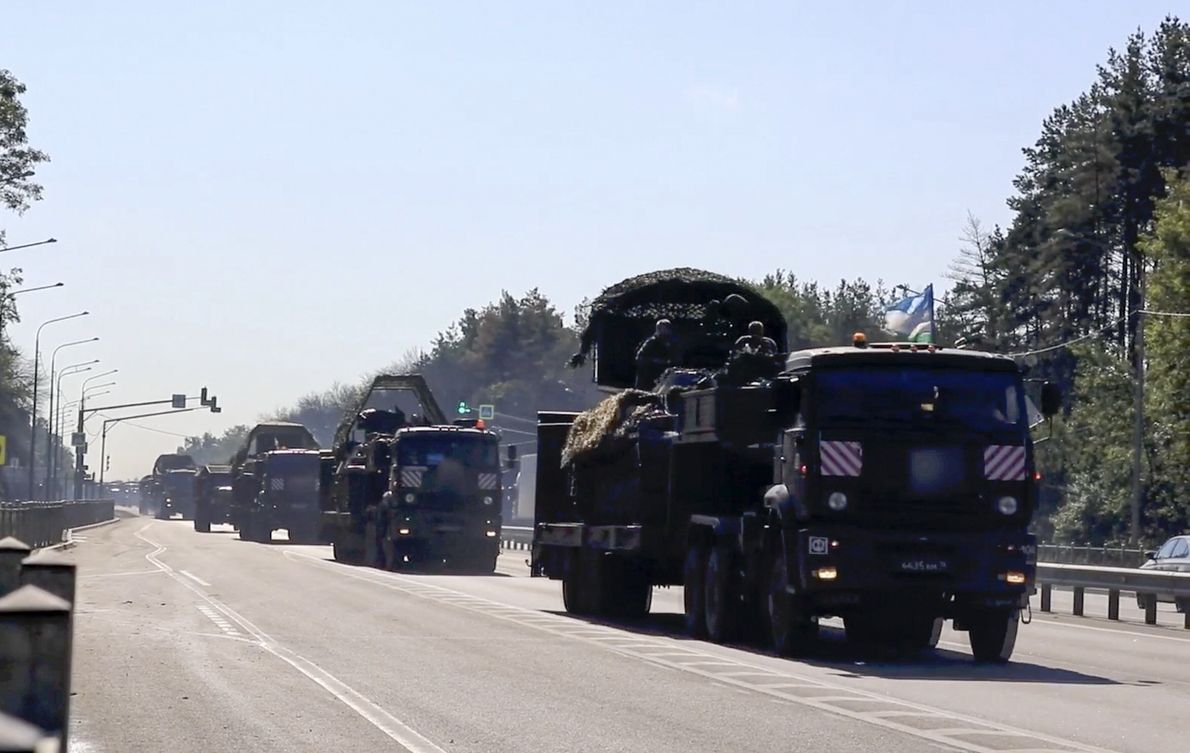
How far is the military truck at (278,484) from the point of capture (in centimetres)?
6166

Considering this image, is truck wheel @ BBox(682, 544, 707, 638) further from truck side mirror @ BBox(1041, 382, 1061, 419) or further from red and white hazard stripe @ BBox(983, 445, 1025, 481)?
truck side mirror @ BBox(1041, 382, 1061, 419)

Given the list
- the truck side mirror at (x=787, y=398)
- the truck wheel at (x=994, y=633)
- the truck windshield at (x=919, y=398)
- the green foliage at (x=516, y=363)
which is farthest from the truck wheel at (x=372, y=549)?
the green foliage at (x=516, y=363)

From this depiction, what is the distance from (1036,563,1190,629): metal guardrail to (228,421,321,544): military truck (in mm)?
31276

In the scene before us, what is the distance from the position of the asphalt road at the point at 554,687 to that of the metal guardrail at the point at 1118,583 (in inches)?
43.3

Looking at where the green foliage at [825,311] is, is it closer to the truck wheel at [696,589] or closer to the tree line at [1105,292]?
the tree line at [1105,292]

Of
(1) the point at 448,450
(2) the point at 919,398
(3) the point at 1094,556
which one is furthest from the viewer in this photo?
(3) the point at 1094,556

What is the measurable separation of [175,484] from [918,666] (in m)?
105

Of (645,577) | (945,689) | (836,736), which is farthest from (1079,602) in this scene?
(836,736)

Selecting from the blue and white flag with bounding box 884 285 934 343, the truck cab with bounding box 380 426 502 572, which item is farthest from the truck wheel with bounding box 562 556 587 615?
the blue and white flag with bounding box 884 285 934 343

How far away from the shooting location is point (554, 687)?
49.9 ft

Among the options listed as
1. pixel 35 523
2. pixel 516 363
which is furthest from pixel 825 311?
pixel 35 523

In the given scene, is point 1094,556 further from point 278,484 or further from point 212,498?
point 212,498

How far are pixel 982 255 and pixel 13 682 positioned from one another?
106m

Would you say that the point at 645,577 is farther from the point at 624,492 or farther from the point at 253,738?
the point at 253,738
